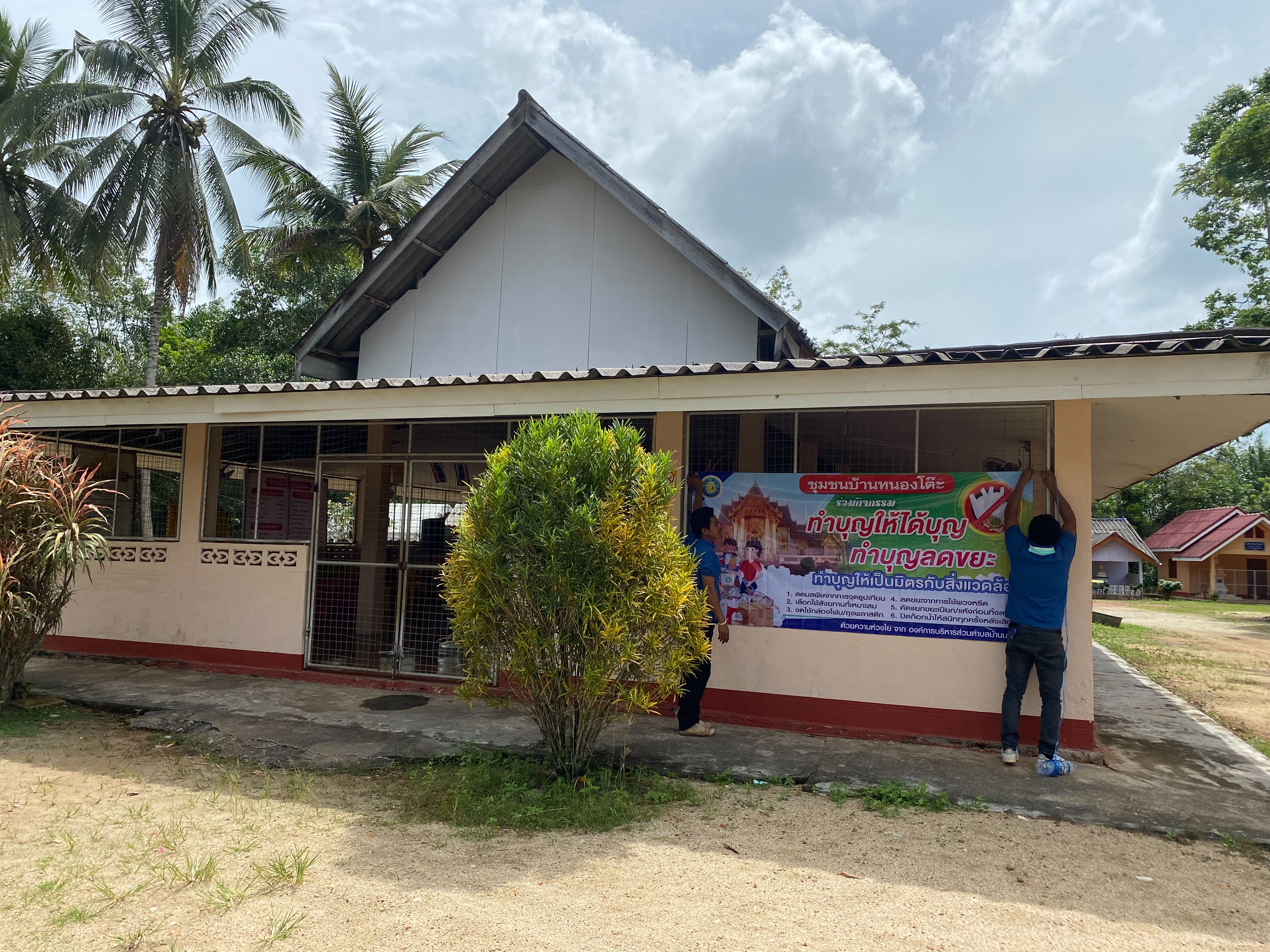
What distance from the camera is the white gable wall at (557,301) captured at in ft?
31.6

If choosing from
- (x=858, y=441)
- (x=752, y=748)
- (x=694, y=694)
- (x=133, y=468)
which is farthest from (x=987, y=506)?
(x=133, y=468)

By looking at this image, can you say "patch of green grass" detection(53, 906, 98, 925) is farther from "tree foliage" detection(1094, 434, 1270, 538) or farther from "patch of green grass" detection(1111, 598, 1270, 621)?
"tree foliage" detection(1094, 434, 1270, 538)

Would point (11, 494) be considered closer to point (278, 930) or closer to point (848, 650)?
point (278, 930)

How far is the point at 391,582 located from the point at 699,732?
3934 mm

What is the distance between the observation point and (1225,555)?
36281 mm

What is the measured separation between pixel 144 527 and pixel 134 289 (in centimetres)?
→ 2641

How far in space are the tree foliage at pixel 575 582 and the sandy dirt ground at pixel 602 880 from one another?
0.78 m

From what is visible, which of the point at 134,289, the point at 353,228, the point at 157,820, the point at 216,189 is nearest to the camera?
the point at 157,820

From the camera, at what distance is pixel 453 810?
4.50 meters

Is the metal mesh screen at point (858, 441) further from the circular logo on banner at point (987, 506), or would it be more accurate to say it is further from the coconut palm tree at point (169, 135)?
the coconut palm tree at point (169, 135)

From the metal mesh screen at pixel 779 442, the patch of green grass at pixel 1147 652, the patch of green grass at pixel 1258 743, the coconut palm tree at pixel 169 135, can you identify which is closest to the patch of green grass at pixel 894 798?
the metal mesh screen at pixel 779 442

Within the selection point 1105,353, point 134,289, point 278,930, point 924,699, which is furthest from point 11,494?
point 134,289

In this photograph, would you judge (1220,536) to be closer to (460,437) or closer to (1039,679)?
(1039,679)

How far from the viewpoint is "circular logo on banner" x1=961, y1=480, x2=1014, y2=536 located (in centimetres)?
594
